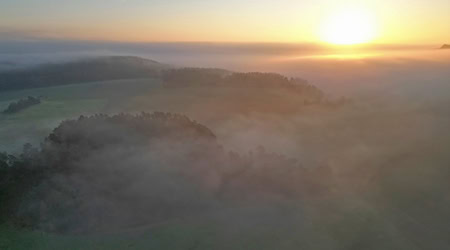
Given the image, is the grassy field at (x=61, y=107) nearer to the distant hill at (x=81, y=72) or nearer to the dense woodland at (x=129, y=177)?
the dense woodland at (x=129, y=177)

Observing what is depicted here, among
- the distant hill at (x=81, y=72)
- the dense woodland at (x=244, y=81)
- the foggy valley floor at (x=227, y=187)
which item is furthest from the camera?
the distant hill at (x=81, y=72)

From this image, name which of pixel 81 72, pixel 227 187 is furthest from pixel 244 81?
pixel 81 72

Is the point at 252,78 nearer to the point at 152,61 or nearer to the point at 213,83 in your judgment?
the point at 213,83

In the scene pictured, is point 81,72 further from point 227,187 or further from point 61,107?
point 227,187

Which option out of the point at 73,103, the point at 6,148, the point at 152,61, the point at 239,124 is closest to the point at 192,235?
the point at 6,148

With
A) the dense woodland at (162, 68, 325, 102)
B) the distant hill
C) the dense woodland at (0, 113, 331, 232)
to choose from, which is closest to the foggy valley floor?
the dense woodland at (0, 113, 331, 232)

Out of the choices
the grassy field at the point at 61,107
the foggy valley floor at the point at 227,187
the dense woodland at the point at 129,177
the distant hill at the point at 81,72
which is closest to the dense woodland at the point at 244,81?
the grassy field at the point at 61,107
